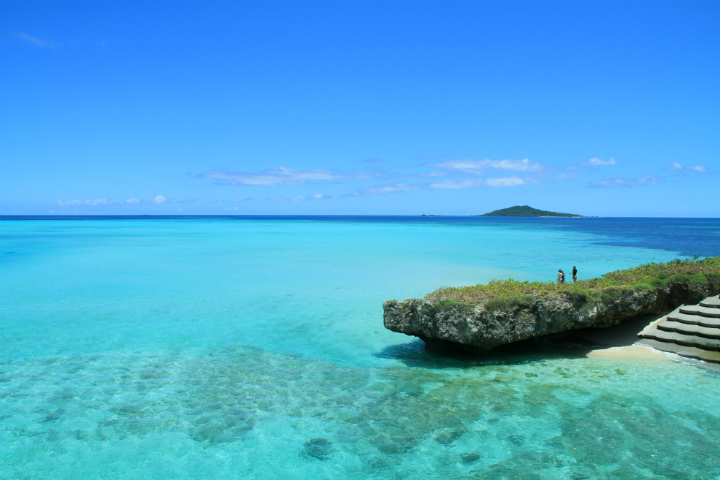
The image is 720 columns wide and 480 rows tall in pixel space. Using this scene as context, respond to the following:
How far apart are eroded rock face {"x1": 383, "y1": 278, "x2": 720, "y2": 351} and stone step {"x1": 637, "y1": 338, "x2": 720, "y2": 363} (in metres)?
1.07

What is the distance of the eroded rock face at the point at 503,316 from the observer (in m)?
10.7

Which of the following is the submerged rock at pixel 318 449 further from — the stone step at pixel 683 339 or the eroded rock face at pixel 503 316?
the stone step at pixel 683 339

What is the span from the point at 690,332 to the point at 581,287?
9.68ft

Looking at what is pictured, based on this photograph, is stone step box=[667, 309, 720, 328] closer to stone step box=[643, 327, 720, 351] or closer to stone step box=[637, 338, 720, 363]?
stone step box=[643, 327, 720, 351]

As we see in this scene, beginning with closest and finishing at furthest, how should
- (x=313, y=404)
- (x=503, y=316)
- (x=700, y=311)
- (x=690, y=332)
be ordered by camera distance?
(x=313, y=404)
(x=503, y=316)
(x=690, y=332)
(x=700, y=311)

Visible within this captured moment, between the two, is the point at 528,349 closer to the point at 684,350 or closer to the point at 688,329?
the point at 684,350

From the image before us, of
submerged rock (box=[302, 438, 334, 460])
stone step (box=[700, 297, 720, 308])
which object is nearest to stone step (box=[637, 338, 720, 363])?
stone step (box=[700, 297, 720, 308])

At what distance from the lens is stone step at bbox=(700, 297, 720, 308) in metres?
12.5

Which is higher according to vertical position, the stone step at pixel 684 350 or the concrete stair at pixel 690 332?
the concrete stair at pixel 690 332

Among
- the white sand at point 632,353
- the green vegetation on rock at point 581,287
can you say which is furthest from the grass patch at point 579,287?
A: the white sand at point 632,353

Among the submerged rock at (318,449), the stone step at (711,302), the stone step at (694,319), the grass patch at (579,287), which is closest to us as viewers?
the submerged rock at (318,449)

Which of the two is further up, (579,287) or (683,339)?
(579,287)

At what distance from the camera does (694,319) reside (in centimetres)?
1220

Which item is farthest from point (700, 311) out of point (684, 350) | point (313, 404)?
point (313, 404)
